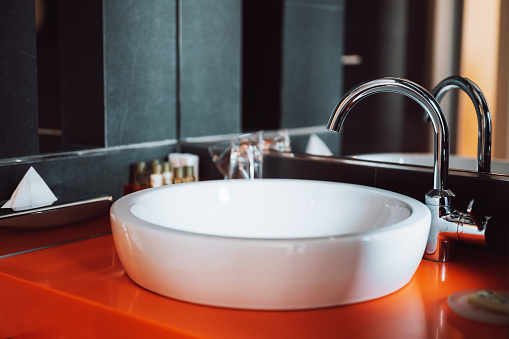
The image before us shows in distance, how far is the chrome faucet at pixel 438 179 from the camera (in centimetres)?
93

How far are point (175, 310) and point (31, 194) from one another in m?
0.50

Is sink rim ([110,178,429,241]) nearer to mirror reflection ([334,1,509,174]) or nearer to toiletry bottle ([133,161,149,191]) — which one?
mirror reflection ([334,1,509,174])

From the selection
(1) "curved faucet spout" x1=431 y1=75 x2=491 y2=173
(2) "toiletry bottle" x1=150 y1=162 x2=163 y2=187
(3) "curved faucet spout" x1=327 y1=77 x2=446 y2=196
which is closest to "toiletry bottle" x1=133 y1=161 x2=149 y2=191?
(2) "toiletry bottle" x1=150 y1=162 x2=163 y2=187

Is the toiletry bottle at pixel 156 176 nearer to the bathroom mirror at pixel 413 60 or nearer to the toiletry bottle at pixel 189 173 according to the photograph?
the toiletry bottle at pixel 189 173

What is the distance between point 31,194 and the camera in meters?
1.11

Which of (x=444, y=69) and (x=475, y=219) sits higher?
(x=444, y=69)

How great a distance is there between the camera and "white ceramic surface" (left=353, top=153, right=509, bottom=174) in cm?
102

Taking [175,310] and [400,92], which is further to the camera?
[400,92]

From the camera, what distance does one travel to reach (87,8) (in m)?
1.33

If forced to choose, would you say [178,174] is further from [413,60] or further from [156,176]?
[413,60]

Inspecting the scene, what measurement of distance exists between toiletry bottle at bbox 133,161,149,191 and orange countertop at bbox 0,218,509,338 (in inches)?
13.7

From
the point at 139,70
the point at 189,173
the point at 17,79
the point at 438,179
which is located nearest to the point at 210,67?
the point at 139,70

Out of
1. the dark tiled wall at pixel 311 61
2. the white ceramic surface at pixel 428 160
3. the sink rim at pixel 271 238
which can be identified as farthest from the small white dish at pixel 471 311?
the dark tiled wall at pixel 311 61

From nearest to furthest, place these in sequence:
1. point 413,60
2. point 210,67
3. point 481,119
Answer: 1. point 481,119
2. point 413,60
3. point 210,67
